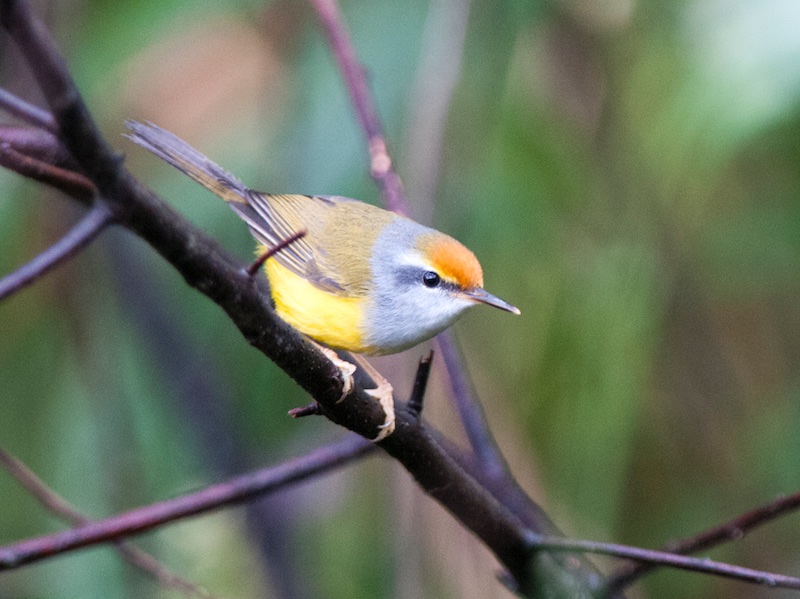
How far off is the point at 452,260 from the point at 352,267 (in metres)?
0.40

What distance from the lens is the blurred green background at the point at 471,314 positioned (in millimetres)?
2979

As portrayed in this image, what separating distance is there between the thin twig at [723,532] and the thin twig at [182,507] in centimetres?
60

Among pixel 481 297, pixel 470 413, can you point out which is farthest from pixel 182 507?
pixel 481 297

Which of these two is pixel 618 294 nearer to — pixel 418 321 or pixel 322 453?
pixel 418 321

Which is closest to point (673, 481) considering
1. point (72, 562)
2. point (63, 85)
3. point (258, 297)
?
point (72, 562)

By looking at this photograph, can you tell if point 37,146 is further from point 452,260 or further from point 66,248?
point 452,260

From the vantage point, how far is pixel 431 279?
2.33 m

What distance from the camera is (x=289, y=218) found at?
2.64 metres

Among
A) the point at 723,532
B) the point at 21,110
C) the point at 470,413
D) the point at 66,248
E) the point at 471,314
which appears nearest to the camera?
the point at 66,248

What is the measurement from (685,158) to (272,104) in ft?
5.12

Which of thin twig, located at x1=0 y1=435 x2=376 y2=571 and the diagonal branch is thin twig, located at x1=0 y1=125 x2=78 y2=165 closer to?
the diagonal branch

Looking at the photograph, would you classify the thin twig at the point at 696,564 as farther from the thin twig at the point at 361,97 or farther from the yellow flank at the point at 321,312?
the thin twig at the point at 361,97

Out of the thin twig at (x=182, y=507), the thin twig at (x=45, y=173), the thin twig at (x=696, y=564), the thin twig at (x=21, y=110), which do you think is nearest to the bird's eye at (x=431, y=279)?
the thin twig at (x=182, y=507)

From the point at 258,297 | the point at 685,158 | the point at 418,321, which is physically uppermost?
the point at 258,297
